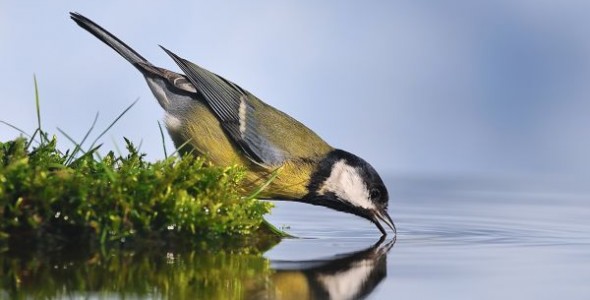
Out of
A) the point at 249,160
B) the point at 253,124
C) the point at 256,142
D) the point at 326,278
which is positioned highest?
the point at 253,124

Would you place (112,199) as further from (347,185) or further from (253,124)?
(347,185)

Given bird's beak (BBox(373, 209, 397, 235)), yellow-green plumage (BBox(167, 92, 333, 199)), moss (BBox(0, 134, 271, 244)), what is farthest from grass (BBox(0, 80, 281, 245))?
bird's beak (BBox(373, 209, 397, 235))

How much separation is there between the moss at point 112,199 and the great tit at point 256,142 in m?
0.96

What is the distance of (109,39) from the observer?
20.3 ft

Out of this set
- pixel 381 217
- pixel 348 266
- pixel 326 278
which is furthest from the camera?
pixel 381 217

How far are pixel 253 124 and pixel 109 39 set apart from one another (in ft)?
3.28

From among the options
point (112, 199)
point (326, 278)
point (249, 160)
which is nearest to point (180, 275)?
point (326, 278)

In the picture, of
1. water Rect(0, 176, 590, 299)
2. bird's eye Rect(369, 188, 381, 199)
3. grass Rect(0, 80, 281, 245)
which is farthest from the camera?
bird's eye Rect(369, 188, 381, 199)

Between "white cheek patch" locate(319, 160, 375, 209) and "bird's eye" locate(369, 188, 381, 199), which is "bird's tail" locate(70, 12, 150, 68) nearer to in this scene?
"white cheek patch" locate(319, 160, 375, 209)

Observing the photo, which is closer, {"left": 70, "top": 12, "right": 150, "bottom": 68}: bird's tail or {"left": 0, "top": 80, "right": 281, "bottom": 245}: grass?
{"left": 0, "top": 80, "right": 281, "bottom": 245}: grass

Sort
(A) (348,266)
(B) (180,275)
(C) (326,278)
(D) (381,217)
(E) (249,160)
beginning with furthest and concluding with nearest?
(D) (381,217) → (E) (249,160) → (A) (348,266) → (C) (326,278) → (B) (180,275)

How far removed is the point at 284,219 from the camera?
20.7 feet

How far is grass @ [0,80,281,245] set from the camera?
434 cm

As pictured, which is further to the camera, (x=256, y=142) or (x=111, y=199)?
(x=256, y=142)
